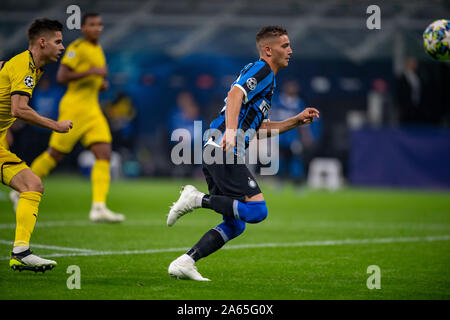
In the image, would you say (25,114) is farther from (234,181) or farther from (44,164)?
(44,164)

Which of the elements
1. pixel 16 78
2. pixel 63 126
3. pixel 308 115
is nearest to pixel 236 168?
pixel 308 115

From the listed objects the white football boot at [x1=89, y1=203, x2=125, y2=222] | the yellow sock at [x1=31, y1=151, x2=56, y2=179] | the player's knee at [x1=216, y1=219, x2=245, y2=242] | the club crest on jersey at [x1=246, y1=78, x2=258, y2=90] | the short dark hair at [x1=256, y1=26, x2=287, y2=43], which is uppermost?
the short dark hair at [x1=256, y1=26, x2=287, y2=43]

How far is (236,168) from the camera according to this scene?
637 centimetres

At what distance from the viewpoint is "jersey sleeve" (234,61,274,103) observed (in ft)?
20.8

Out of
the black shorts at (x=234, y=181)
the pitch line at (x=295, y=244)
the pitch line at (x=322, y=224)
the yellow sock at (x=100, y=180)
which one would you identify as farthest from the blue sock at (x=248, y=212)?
the yellow sock at (x=100, y=180)

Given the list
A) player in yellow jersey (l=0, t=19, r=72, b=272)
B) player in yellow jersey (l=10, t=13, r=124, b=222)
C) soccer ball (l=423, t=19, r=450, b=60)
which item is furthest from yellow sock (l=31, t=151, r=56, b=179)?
soccer ball (l=423, t=19, r=450, b=60)

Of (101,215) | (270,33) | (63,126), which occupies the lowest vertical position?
(101,215)

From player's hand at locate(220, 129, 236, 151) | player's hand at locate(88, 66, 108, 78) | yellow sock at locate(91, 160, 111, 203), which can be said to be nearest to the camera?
player's hand at locate(220, 129, 236, 151)

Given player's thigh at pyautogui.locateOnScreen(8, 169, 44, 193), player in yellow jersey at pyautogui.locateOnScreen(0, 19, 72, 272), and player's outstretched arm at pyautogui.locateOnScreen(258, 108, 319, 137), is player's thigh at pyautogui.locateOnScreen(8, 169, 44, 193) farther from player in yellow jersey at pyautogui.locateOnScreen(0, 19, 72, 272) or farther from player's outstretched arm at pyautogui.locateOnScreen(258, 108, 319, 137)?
player's outstretched arm at pyautogui.locateOnScreen(258, 108, 319, 137)

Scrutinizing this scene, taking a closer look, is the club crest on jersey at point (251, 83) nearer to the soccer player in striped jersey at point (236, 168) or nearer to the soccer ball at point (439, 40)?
the soccer player in striped jersey at point (236, 168)

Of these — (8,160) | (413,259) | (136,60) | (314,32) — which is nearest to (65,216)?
(8,160)

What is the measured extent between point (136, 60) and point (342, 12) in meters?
6.75

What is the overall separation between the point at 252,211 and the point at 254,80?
1.10m

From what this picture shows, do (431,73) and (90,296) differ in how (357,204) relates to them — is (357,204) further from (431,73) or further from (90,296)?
(90,296)
